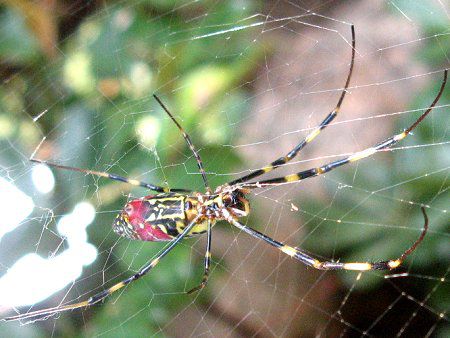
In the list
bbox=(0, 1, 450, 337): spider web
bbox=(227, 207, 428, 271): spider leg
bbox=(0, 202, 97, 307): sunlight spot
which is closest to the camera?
bbox=(227, 207, 428, 271): spider leg

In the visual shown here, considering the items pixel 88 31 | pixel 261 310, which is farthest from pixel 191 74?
pixel 261 310

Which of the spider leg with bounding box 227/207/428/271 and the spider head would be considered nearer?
the spider leg with bounding box 227/207/428/271

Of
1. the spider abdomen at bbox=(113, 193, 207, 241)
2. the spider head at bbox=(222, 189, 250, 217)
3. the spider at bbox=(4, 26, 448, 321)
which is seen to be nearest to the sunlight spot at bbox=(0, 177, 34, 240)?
the spider at bbox=(4, 26, 448, 321)

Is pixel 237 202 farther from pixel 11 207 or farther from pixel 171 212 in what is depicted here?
pixel 11 207

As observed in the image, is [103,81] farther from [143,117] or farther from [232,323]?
[232,323]

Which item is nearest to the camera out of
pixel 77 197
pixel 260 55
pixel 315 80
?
pixel 77 197

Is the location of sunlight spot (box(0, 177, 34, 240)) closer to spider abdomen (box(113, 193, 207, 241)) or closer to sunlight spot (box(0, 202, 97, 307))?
sunlight spot (box(0, 202, 97, 307))
